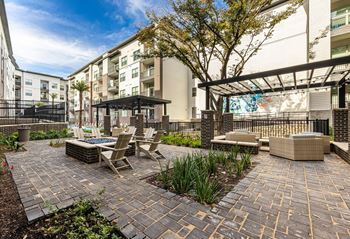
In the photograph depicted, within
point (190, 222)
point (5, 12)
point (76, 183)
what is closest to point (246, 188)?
point (190, 222)

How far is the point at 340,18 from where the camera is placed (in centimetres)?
1445

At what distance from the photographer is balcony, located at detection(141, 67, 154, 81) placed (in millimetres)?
23888

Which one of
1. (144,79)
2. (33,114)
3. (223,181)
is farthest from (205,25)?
(33,114)

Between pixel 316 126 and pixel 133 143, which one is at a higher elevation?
pixel 316 126

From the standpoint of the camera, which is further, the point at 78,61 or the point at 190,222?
the point at 78,61

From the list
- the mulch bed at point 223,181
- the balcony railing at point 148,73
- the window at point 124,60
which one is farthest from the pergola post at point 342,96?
the window at point 124,60

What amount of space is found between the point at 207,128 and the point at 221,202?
18.7 ft

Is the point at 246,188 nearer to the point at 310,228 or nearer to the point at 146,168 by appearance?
the point at 310,228

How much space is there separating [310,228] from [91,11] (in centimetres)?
1875

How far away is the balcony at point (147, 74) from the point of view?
78.4 ft

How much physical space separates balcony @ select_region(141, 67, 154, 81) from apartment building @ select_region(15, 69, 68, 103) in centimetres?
3138

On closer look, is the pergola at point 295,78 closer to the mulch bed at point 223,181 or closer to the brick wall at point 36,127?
the mulch bed at point 223,181

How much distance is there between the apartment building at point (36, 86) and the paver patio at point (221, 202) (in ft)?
159

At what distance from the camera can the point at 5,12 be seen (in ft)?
59.4
